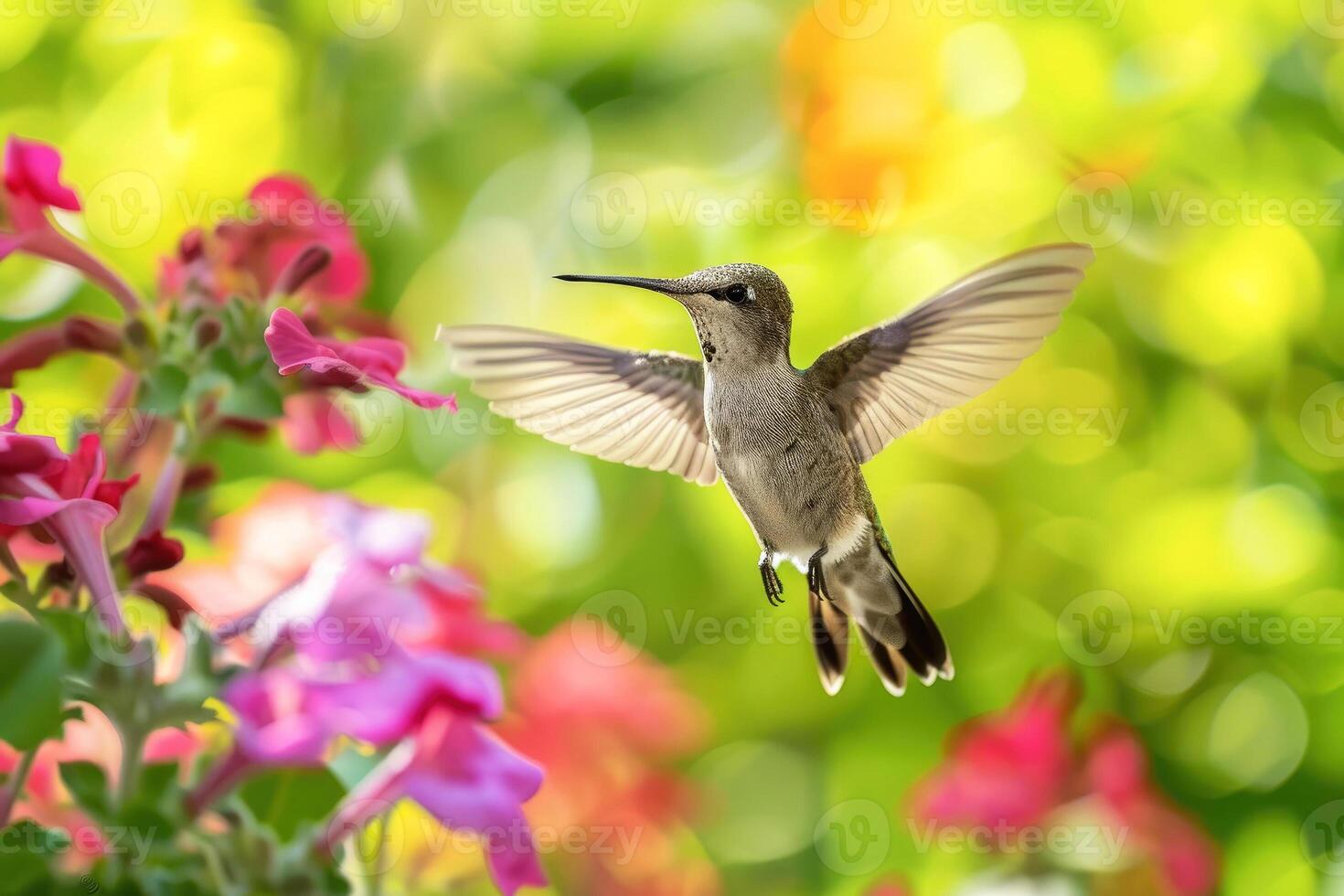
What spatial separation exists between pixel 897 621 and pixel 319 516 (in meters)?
0.57

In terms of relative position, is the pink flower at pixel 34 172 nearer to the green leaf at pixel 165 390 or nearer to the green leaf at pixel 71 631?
the green leaf at pixel 165 390

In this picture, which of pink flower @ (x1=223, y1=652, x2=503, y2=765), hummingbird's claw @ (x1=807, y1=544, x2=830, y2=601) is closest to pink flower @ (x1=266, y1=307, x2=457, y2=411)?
pink flower @ (x1=223, y1=652, x2=503, y2=765)

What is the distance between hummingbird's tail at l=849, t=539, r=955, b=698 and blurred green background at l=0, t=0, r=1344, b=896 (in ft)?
2.02

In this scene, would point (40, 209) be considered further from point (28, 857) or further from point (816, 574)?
point (816, 574)

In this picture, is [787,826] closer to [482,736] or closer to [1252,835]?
[1252,835]

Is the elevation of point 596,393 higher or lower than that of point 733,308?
lower

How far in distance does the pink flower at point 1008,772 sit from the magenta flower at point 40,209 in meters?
1.19

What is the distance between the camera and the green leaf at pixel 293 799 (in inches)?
40.5

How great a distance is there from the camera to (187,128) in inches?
85.4

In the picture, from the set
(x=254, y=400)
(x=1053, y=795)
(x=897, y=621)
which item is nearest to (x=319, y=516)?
(x=254, y=400)

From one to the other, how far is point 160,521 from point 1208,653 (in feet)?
5.27

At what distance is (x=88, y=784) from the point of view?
0.85m

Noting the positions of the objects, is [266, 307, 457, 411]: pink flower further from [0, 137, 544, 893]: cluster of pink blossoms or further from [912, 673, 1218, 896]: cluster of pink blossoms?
[912, 673, 1218, 896]: cluster of pink blossoms

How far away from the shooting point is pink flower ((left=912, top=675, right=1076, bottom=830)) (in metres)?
1.66
